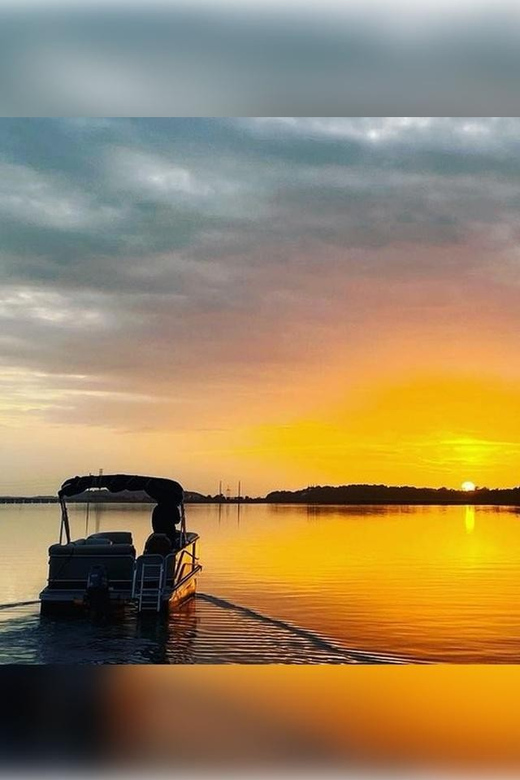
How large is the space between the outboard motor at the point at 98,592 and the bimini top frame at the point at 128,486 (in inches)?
29.5

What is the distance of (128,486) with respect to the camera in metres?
11.1

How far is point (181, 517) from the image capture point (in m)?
11.4

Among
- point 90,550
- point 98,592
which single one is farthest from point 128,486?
point 98,592

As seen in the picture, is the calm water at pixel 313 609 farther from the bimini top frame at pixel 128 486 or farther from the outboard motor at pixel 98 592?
the bimini top frame at pixel 128 486

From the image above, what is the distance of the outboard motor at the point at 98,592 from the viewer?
10039 millimetres

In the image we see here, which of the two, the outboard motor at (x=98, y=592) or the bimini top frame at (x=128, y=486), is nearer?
the outboard motor at (x=98, y=592)

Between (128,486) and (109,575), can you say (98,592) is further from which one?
(128,486)

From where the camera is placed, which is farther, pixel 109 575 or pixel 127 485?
pixel 127 485

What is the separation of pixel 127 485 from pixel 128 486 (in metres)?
0.01

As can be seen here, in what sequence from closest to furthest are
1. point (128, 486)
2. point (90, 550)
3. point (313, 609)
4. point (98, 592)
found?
point (98, 592) < point (90, 550) < point (128, 486) < point (313, 609)

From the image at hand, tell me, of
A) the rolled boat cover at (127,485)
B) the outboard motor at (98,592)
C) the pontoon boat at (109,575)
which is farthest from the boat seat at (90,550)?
the rolled boat cover at (127,485)

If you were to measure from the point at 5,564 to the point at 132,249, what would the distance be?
641cm

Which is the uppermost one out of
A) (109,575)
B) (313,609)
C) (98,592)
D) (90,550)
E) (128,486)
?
(128,486)

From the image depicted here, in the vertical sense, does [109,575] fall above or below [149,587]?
above
